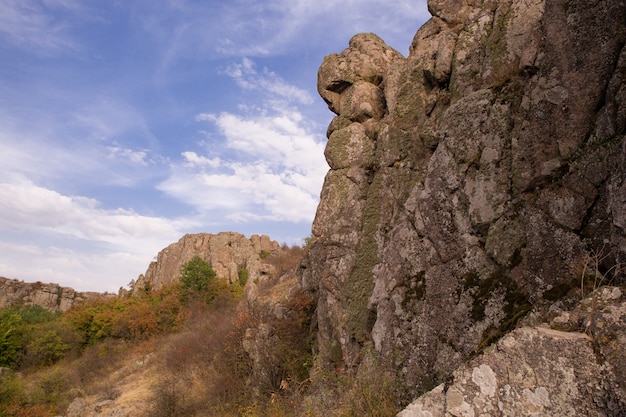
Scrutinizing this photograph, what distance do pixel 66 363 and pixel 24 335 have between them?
17.1 ft

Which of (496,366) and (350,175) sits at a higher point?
(350,175)

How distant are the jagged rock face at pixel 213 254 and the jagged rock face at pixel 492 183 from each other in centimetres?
4471

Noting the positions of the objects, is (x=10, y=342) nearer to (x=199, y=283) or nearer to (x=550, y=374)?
(x=199, y=283)

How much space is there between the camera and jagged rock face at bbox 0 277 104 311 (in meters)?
52.4

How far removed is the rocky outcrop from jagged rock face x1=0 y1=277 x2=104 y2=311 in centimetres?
5822

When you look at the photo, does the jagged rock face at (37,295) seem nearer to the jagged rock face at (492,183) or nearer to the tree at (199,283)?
the tree at (199,283)

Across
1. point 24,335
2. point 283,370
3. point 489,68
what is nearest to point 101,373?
point 24,335

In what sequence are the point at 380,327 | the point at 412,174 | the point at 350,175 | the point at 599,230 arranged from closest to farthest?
the point at 599,230, the point at 380,327, the point at 412,174, the point at 350,175

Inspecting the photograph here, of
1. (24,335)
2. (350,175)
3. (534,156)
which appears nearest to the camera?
(534,156)

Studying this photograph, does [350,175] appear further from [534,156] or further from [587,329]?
[587,329]

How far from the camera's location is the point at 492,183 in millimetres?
5730

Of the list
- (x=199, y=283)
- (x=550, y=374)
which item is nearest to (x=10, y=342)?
(x=199, y=283)

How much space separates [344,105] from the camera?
11641 millimetres

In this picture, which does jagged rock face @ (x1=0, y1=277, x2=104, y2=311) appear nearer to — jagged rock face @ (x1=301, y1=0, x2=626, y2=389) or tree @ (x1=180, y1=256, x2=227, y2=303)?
tree @ (x1=180, y1=256, x2=227, y2=303)
